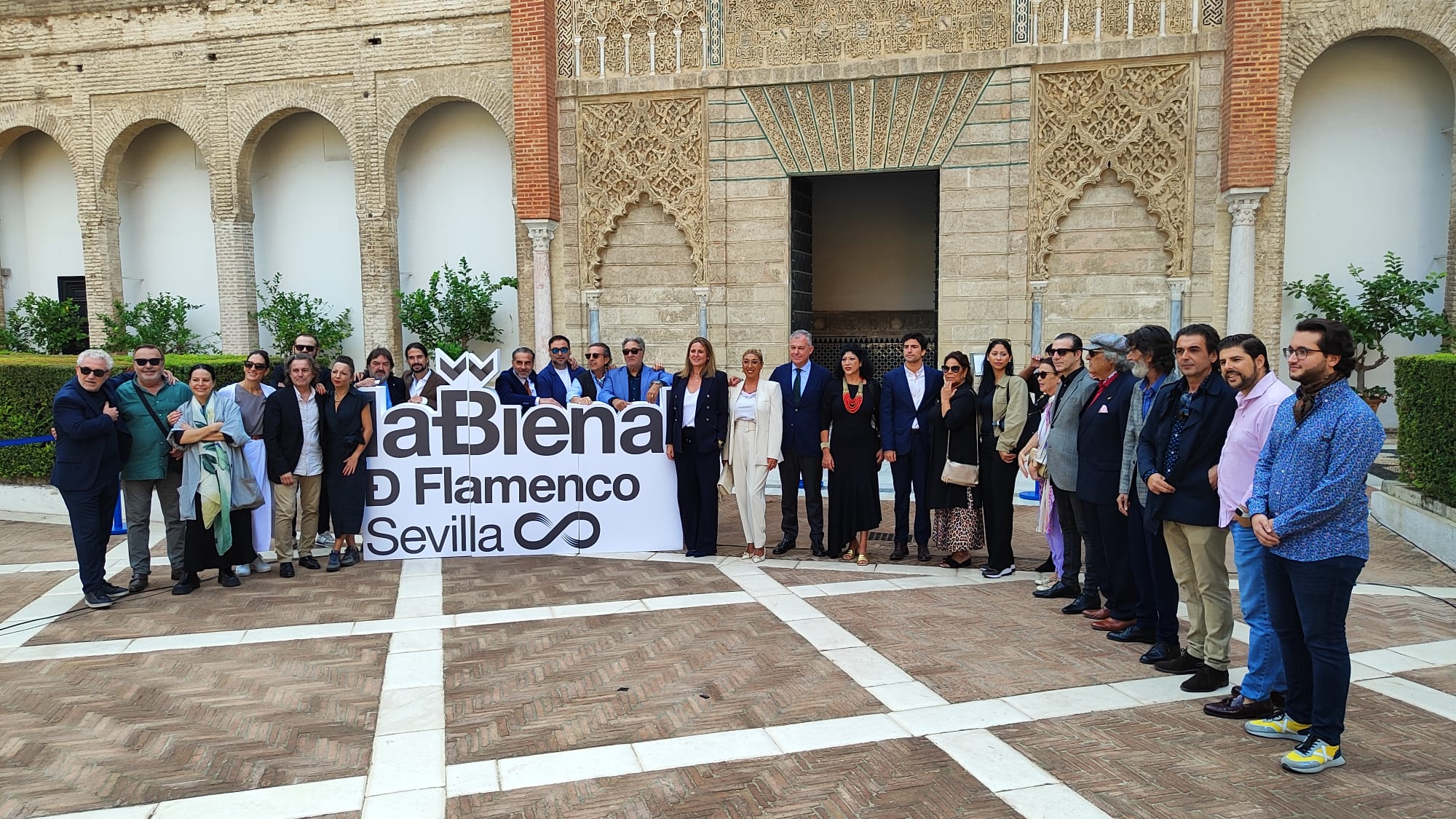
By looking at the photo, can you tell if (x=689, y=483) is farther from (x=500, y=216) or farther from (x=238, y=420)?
(x=500, y=216)

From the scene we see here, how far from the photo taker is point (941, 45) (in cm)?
1277

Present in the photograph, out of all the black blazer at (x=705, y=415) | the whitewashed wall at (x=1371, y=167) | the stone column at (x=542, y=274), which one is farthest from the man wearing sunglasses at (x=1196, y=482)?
the stone column at (x=542, y=274)

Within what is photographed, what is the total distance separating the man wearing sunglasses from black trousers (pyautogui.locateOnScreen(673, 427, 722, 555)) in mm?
3489

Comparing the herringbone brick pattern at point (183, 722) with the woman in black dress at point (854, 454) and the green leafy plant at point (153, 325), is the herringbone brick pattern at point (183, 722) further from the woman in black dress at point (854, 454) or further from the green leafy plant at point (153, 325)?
the green leafy plant at point (153, 325)

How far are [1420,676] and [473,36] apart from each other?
14.8m

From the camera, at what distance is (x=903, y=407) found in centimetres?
680

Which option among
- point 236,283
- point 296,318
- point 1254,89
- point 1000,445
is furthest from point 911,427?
point 236,283

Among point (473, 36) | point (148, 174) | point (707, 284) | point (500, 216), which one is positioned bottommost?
point (707, 284)

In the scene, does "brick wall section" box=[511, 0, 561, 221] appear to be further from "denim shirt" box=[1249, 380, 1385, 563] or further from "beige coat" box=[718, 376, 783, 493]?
"denim shirt" box=[1249, 380, 1385, 563]

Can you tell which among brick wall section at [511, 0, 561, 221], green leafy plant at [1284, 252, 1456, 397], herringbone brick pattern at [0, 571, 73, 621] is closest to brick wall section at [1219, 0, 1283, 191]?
green leafy plant at [1284, 252, 1456, 397]

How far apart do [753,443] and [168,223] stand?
15.9 m

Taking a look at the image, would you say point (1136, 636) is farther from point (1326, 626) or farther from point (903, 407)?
point (903, 407)

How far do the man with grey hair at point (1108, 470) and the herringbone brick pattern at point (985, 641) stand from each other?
27 centimetres

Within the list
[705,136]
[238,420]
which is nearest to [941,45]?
[705,136]
